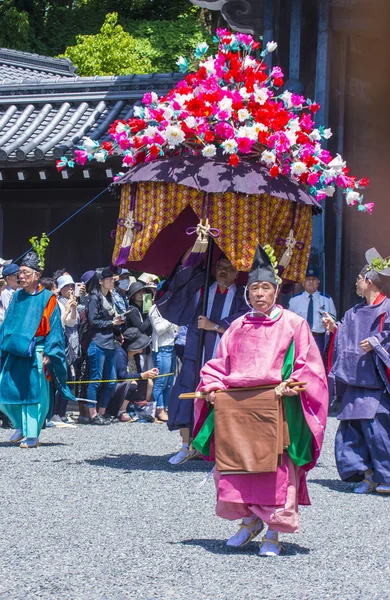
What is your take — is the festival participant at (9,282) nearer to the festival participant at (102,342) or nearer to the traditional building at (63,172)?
the festival participant at (102,342)

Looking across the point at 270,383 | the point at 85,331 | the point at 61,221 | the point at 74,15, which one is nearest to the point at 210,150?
the point at 270,383

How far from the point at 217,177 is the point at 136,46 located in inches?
599

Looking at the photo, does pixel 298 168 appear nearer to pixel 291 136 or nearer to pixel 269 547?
pixel 291 136

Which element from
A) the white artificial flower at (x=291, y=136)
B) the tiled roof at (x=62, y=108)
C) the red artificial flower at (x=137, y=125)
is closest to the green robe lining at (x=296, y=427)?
the white artificial flower at (x=291, y=136)

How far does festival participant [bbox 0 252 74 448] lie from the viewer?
9.51m

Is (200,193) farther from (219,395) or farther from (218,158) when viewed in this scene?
(219,395)

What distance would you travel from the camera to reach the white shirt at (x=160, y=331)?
469 inches

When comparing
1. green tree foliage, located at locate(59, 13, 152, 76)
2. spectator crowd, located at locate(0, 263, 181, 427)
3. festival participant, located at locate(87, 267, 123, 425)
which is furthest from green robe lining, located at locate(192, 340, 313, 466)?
green tree foliage, located at locate(59, 13, 152, 76)

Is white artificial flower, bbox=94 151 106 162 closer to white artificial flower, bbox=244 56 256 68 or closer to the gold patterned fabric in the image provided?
the gold patterned fabric

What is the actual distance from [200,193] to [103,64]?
14348mm

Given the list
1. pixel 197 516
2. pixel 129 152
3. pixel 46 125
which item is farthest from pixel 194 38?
pixel 197 516

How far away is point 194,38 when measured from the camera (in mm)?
22734

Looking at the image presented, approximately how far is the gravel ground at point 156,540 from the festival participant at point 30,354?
70 centimetres

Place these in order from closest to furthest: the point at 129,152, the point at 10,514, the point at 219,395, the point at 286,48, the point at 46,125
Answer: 1. the point at 219,395
2. the point at 10,514
3. the point at 129,152
4. the point at 286,48
5. the point at 46,125
